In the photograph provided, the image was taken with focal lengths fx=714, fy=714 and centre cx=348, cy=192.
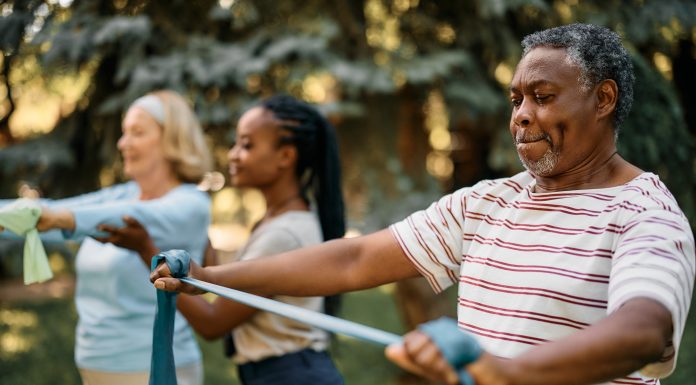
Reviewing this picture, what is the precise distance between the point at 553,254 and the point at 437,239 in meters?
0.38

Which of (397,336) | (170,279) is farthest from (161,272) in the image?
(397,336)

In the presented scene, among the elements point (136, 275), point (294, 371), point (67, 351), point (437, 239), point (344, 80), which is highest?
point (344, 80)

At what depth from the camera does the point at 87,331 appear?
285cm

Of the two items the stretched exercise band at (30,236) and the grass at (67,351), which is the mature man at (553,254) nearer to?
the stretched exercise band at (30,236)

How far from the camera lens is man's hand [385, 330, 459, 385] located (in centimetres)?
106

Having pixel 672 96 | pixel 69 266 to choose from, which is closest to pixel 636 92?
pixel 672 96

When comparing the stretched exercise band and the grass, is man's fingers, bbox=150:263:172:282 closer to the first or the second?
the stretched exercise band

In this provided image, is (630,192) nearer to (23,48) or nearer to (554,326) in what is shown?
(554,326)

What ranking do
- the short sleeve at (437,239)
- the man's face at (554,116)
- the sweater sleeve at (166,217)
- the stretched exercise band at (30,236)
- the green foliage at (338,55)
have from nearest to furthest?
1. the man's face at (554,116)
2. the short sleeve at (437,239)
3. the stretched exercise band at (30,236)
4. the sweater sleeve at (166,217)
5. the green foliage at (338,55)

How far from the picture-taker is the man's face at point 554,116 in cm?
154

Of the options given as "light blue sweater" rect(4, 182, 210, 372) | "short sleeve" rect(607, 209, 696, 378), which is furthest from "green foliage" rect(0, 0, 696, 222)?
"short sleeve" rect(607, 209, 696, 378)

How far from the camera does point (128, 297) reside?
111 inches

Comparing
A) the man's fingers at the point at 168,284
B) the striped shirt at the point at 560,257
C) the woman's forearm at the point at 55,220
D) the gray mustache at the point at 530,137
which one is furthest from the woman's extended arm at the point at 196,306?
the gray mustache at the point at 530,137

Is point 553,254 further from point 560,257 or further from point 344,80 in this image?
point 344,80
